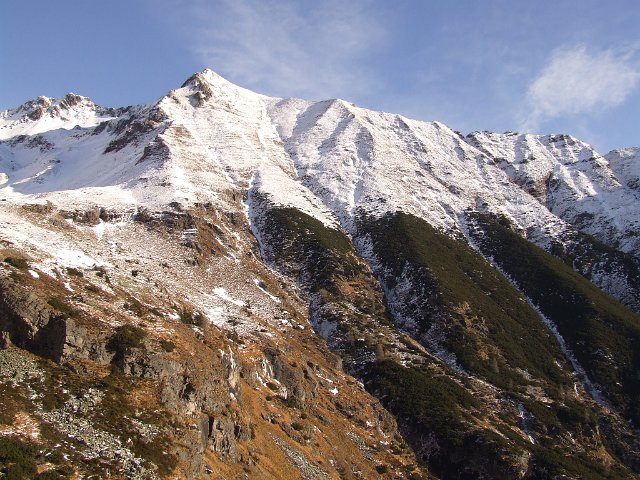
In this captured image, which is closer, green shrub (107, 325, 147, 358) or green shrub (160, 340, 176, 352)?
green shrub (107, 325, 147, 358)

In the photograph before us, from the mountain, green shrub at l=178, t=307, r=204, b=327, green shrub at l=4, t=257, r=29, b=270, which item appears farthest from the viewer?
green shrub at l=178, t=307, r=204, b=327

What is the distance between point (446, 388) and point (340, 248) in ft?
132

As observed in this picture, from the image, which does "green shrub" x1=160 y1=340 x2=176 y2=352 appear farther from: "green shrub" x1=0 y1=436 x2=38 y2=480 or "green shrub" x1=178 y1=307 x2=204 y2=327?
"green shrub" x1=0 y1=436 x2=38 y2=480

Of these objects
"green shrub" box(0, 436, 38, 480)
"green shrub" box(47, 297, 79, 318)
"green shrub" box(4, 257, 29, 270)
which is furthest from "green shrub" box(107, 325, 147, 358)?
"green shrub" box(0, 436, 38, 480)

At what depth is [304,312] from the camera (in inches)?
3145

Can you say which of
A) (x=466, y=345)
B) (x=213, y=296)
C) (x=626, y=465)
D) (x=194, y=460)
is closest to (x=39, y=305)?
(x=194, y=460)

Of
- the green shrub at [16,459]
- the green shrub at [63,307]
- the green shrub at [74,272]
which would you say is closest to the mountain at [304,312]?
the green shrub at [16,459]

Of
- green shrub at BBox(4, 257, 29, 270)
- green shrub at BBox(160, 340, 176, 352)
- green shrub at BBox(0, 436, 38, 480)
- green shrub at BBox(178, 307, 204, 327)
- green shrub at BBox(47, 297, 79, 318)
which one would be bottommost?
green shrub at BBox(0, 436, 38, 480)

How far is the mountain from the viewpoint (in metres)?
32.2

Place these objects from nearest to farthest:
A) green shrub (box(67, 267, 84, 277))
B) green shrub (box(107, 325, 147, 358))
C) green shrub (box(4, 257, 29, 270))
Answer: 1. green shrub (box(107, 325, 147, 358))
2. green shrub (box(4, 257, 29, 270))
3. green shrub (box(67, 267, 84, 277))

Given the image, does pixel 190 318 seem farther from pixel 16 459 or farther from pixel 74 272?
pixel 16 459

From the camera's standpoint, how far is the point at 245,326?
6128cm

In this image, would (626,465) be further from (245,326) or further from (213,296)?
(213,296)

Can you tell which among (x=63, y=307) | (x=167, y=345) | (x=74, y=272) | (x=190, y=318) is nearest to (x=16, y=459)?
(x=63, y=307)
